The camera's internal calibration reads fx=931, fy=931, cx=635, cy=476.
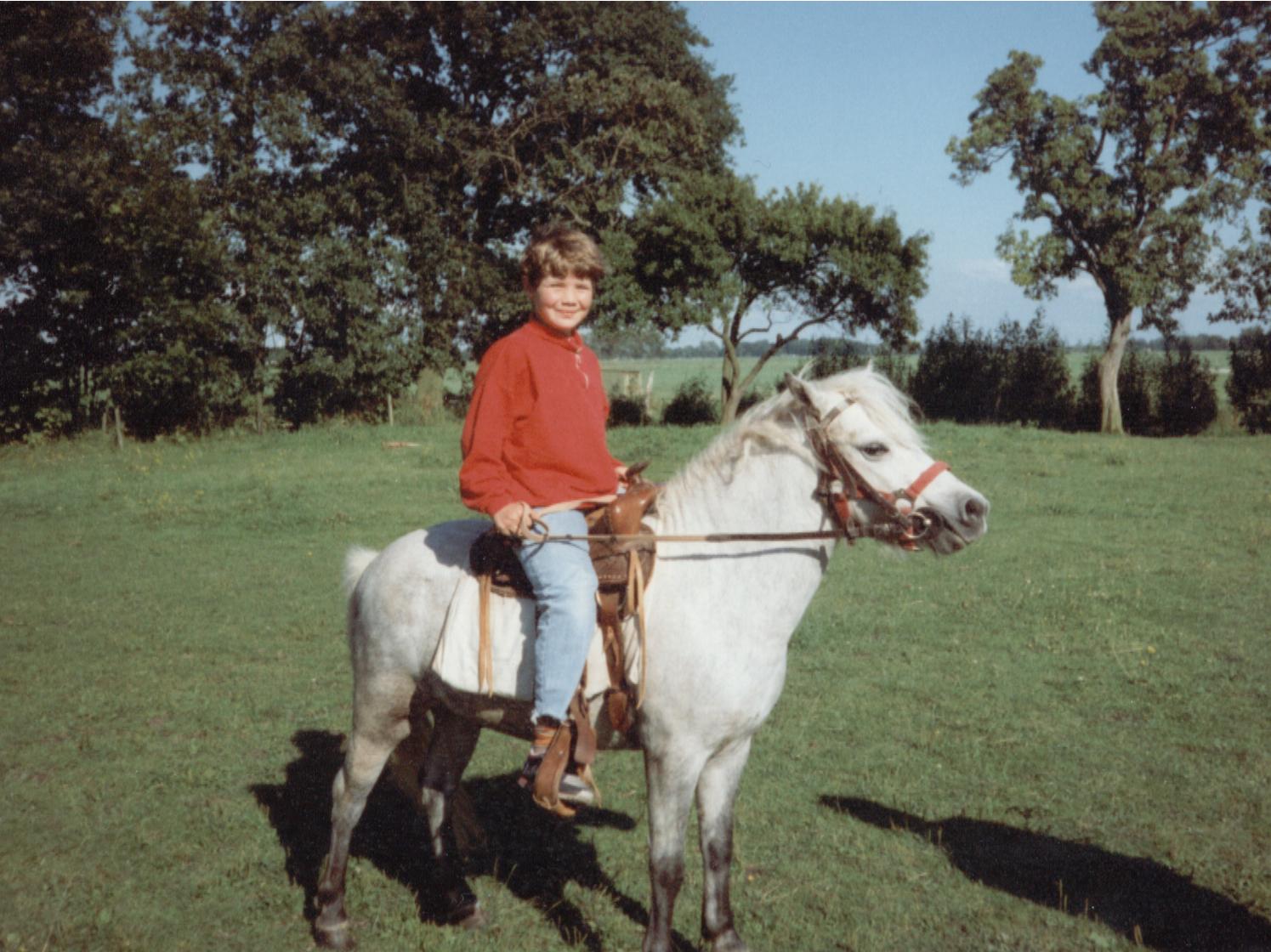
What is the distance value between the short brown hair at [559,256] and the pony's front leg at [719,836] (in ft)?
6.81

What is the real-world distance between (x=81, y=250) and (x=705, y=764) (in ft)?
94.5

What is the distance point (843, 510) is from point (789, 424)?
16.5 inches

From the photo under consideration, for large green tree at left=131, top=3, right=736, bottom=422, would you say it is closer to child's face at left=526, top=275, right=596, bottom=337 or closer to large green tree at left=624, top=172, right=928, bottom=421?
large green tree at left=624, top=172, right=928, bottom=421

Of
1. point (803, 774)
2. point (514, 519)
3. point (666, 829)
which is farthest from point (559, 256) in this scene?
point (803, 774)

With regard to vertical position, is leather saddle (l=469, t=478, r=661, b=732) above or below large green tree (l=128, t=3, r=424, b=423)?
below

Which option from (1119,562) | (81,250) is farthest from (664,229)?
(1119,562)

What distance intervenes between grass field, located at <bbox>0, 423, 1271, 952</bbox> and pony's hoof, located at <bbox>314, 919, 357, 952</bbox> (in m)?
0.08

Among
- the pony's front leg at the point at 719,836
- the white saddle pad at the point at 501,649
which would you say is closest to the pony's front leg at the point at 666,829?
the pony's front leg at the point at 719,836

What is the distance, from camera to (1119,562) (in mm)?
11945

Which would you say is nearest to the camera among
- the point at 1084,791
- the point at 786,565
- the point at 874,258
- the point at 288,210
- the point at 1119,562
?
the point at 786,565

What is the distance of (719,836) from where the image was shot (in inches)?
160

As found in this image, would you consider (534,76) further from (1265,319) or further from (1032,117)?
→ (1265,319)

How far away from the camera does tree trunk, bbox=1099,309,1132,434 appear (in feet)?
106

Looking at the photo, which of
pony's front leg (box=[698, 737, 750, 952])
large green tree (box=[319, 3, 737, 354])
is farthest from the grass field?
large green tree (box=[319, 3, 737, 354])
